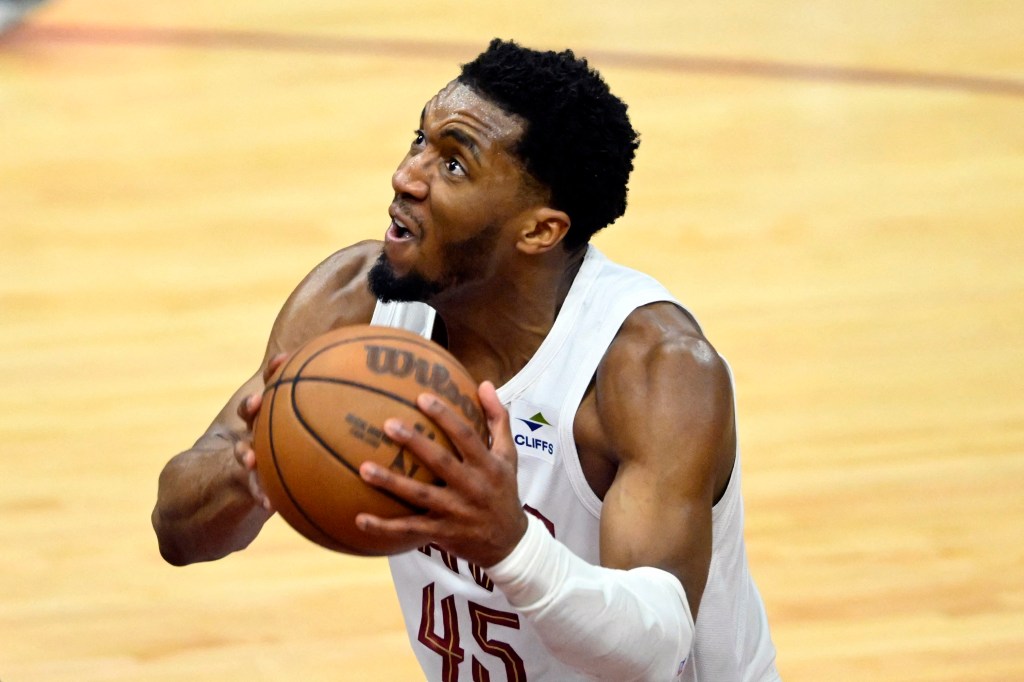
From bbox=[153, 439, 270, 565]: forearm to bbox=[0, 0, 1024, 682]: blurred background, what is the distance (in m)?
1.26

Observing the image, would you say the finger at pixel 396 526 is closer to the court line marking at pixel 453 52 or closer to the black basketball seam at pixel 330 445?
the black basketball seam at pixel 330 445

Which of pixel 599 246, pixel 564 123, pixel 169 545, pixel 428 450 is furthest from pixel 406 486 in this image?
pixel 599 246

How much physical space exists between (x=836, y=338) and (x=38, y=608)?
10.6 ft

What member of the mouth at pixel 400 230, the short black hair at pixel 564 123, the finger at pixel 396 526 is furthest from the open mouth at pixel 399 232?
the finger at pixel 396 526

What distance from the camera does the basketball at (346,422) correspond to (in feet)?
8.44

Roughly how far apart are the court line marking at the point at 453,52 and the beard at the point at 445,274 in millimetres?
6245

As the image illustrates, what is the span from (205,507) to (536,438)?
0.70 metres

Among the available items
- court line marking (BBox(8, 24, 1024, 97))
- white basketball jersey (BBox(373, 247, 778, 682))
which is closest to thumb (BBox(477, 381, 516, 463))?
white basketball jersey (BBox(373, 247, 778, 682))

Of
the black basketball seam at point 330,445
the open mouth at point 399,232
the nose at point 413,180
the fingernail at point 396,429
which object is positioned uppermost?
the nose at point 413,180

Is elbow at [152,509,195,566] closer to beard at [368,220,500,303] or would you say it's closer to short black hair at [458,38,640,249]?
beard at [368,220,500,303]

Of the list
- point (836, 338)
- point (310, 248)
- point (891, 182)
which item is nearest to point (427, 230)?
point (836, 338)

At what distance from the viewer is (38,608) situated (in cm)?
482

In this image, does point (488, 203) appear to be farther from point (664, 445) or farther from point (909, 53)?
point (909, 53)

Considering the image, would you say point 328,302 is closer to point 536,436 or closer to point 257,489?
point 536,436
